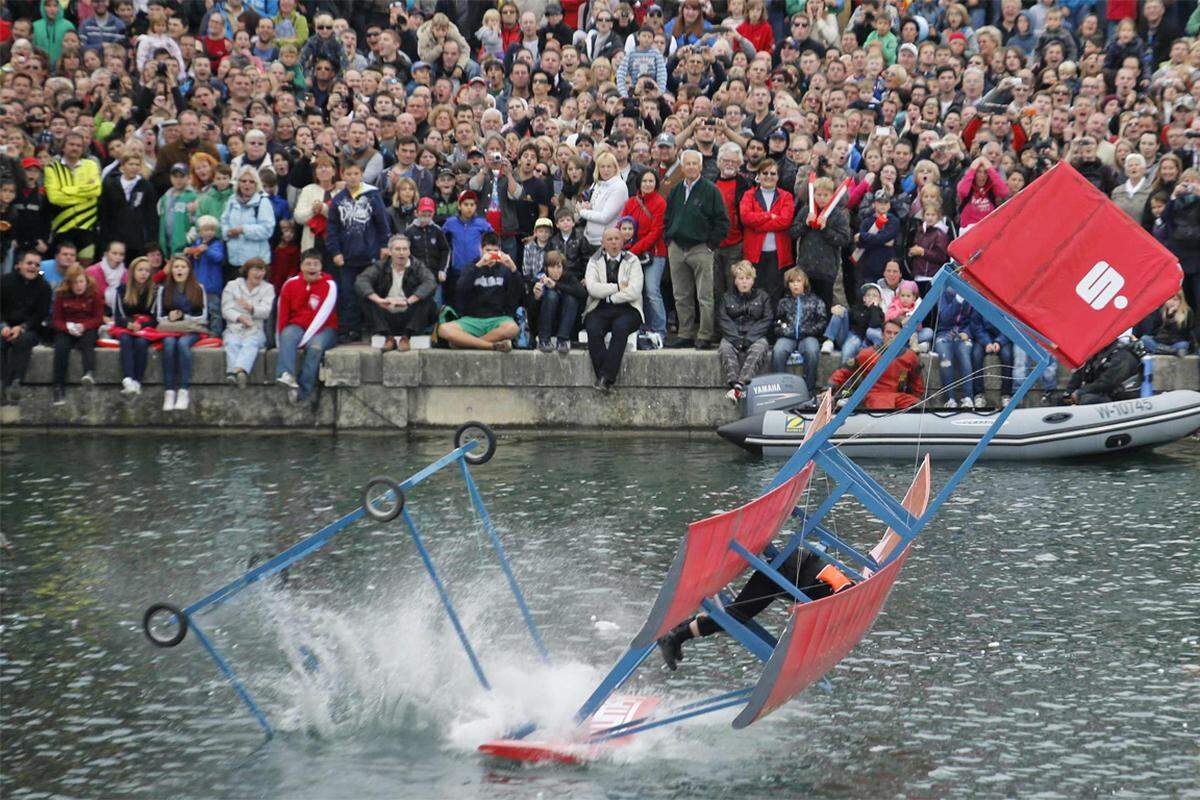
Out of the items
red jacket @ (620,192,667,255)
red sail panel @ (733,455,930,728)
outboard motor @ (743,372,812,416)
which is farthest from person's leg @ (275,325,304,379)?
red sail panel @ (733,455,930,728)

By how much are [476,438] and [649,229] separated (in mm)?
8805

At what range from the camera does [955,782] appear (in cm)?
926

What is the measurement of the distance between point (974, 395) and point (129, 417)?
8.78 meters

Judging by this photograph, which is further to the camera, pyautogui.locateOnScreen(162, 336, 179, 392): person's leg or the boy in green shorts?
pyautogui.locateOnScreen(162, 336, 179, 392): person's leg

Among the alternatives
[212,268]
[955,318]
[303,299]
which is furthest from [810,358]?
[212,268]

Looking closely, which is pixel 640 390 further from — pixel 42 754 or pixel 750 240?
pixel 42 754

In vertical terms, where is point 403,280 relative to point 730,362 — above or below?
above

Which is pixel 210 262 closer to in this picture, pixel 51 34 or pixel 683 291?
pixel 51 34

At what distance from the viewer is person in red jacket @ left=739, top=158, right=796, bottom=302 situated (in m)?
18.6

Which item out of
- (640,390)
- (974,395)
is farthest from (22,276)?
(974,395)

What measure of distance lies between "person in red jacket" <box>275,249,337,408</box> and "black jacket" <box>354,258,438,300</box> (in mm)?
346

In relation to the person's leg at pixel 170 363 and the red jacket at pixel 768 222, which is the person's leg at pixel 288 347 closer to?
the person's leg at pixel 170 363

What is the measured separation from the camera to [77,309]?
18.9 metres

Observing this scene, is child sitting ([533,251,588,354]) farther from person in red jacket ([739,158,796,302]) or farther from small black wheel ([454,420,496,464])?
small black wheel ([454,420,496,464])
